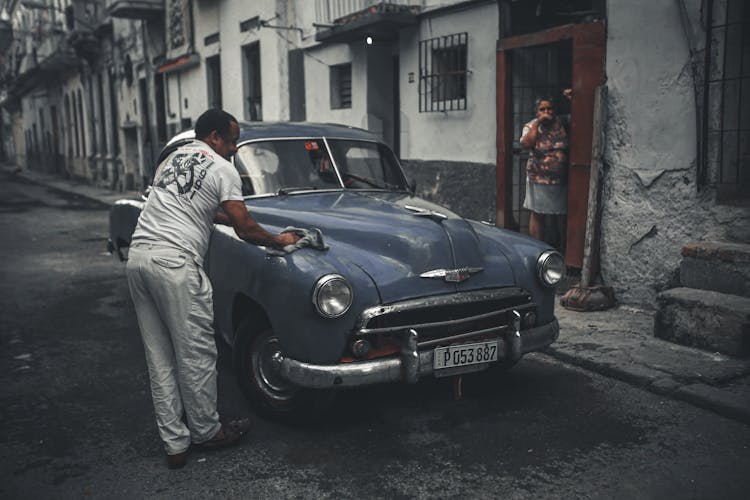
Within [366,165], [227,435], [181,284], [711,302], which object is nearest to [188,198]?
[181,284]

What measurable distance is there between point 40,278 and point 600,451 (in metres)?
7.36

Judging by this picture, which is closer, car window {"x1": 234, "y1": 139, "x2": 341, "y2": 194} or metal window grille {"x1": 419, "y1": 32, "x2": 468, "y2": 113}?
car window {"x1": 234, "y1": 139, "x2": 341, "y2": 194}

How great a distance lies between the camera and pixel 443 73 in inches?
359

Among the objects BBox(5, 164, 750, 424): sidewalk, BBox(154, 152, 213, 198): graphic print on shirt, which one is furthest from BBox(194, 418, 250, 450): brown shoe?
BBox(5, 164, 750, 424): sidewalk

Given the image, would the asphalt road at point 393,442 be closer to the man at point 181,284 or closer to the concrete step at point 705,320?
the man at point 181,284

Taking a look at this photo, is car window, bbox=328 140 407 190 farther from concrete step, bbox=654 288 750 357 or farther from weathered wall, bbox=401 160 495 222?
weathered wall, bbox=401 160 495 222

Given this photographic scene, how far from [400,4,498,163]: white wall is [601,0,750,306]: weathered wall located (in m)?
2.10

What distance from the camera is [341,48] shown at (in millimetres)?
12242

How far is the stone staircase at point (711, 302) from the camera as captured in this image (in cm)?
503

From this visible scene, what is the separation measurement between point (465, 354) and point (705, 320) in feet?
8.00

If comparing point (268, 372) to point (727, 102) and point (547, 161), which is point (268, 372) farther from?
point (727, 102)

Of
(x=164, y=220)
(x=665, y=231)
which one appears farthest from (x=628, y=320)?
(x=164, y=220)

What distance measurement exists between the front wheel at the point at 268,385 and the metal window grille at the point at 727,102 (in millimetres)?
4112

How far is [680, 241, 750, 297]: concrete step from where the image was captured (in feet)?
17.6
